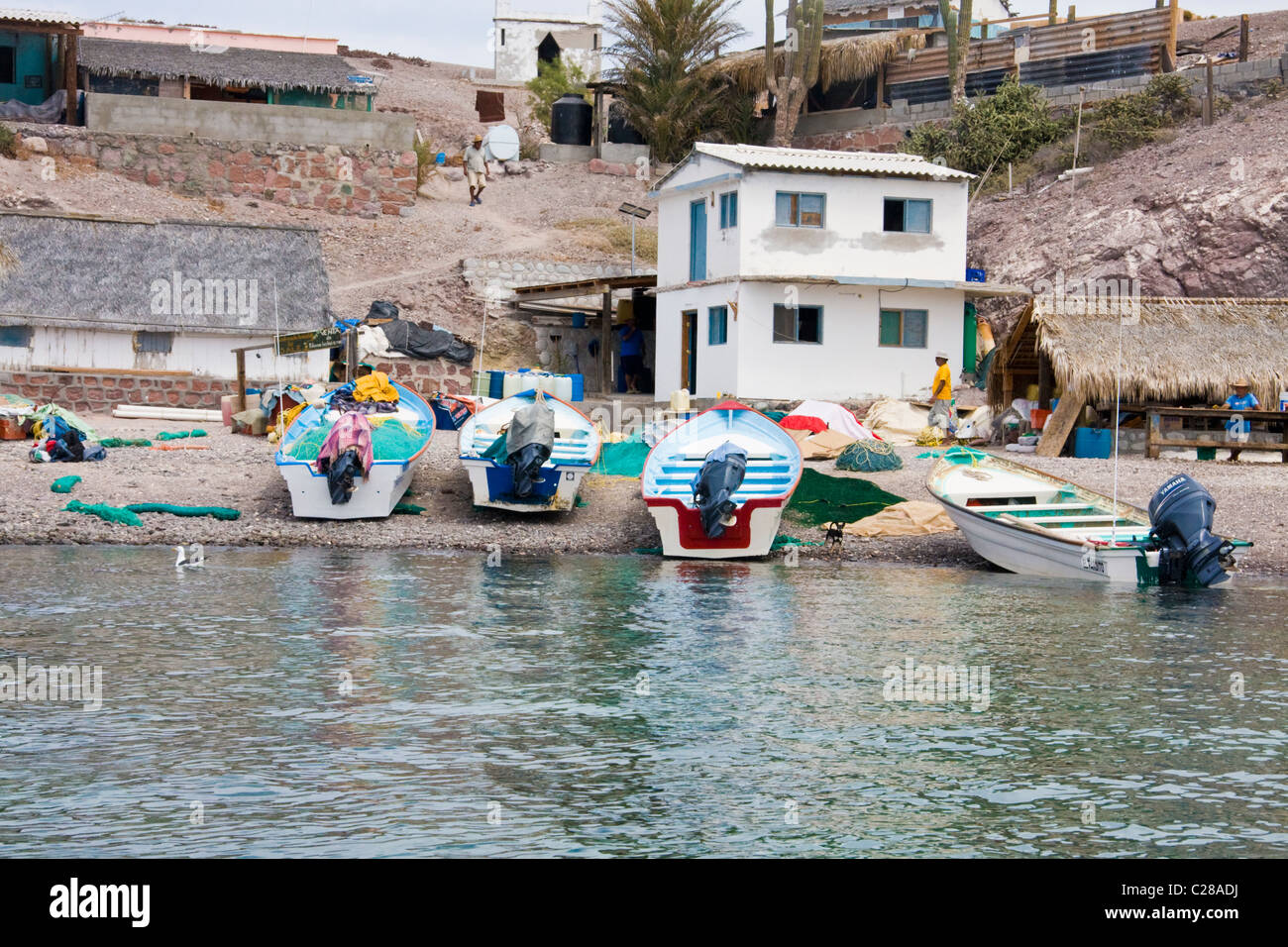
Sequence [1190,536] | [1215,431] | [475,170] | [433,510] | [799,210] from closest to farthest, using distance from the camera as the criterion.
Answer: [1190,536], [433,510], [1215,431], [799,210], [475,170]

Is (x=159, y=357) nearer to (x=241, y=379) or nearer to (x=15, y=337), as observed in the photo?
(x=15, y=337)

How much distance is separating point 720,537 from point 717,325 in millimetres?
12972

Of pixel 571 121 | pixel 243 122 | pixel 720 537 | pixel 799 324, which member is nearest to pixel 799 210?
pixel 799 324

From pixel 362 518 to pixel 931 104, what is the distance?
32947 mm

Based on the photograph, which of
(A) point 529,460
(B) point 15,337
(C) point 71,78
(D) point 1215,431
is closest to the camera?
(A) point 529,460

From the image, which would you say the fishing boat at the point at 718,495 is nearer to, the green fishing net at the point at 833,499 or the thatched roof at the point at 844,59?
the green fishing net at the point at 833,499

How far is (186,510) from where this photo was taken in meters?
22.2

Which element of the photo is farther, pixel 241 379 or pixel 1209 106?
pixel 1209 106

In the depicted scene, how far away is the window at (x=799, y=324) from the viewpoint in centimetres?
3284

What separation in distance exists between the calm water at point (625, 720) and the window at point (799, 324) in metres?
14.4

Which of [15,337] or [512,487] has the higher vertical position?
[15,337]

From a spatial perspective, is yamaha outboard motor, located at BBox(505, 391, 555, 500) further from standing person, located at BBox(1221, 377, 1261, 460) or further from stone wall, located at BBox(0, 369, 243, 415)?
standing person, located at BBox(1221, 377, 1261, 460)

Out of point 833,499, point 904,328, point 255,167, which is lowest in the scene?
point 833,499
